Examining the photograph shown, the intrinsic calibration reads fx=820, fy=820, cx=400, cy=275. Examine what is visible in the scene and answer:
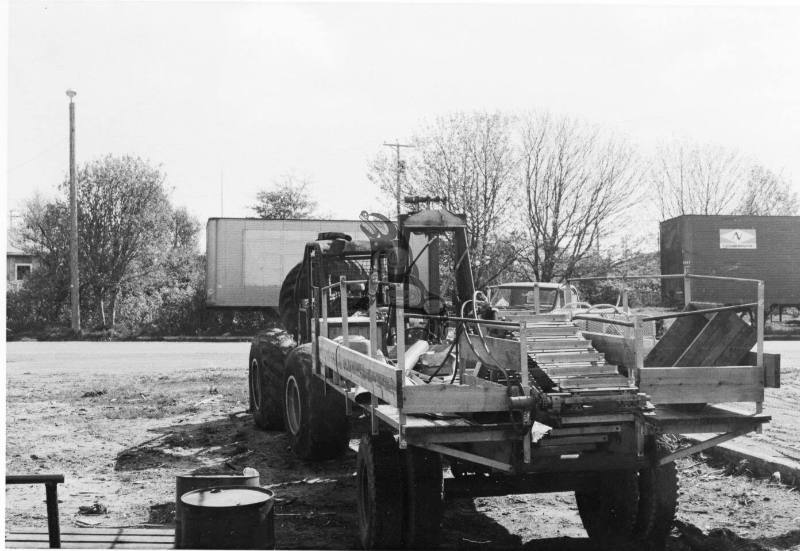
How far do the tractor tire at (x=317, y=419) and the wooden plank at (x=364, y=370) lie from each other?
3.71 feet

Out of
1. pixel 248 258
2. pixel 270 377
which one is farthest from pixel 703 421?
pixel 248 258

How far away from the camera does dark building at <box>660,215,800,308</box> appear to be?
22.0 metres

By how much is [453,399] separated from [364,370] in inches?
32.9

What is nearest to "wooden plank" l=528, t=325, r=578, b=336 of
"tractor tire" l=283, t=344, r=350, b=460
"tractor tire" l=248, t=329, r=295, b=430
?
"tractor tire" l=283, t=344, r=350, b=460

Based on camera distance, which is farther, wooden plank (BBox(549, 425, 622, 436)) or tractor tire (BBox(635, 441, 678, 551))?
tractor tire (BBox(635, 441, 678, 551))

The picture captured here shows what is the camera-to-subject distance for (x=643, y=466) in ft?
15.9

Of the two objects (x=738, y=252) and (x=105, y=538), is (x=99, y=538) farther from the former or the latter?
(x=738, y=252)

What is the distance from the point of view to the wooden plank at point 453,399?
4387 mm

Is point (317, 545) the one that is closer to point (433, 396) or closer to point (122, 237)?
point (433, 396)

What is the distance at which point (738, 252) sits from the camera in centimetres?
2450

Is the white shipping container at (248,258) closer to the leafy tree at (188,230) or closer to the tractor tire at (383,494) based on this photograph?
the tractor tire at (383,494)

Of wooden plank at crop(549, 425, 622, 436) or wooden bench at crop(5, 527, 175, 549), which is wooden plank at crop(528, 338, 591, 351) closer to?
wooden plank at crop(549, 425, 622, 436)

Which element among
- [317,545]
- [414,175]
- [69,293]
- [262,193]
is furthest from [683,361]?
[262,193]

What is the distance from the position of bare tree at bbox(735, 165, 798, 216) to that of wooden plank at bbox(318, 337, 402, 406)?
2138cm
